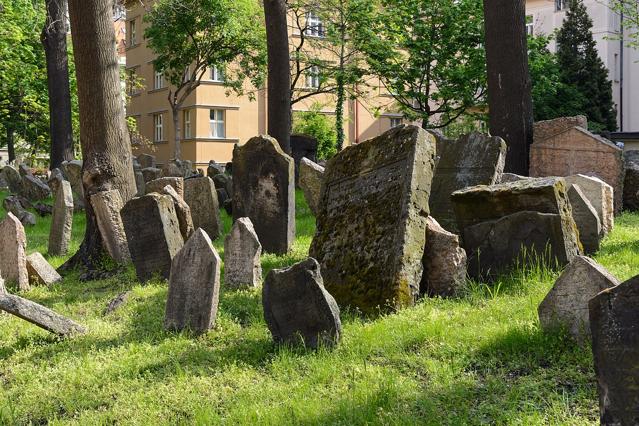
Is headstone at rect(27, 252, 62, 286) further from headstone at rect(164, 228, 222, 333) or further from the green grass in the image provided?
headstone at rect(164, 228, 222, 333)

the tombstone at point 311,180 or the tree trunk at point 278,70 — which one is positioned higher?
the tree trunk at point 278,70

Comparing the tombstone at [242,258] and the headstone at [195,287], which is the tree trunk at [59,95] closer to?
the tombstone at [242,258]

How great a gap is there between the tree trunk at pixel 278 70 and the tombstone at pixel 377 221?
308 inches

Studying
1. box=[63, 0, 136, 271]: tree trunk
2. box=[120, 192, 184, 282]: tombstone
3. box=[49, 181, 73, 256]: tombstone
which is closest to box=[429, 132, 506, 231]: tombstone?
box=[120, 192, 184, 282]: tombstone

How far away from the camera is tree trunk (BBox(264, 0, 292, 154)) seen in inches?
609

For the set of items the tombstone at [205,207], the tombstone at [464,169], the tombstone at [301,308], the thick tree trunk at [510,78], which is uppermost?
the thick tree trunk at [510,78]

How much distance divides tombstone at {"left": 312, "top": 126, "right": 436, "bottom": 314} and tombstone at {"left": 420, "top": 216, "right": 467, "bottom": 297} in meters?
0.21

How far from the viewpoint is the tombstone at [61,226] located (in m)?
11.0

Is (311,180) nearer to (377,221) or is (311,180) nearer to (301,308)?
(377,221)

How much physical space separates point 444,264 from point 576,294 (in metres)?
1.80

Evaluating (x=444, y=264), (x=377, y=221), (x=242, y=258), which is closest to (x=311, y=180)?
(x=242, y=258)

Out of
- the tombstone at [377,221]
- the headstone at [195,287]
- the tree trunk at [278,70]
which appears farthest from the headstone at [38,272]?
the tree trunk at [278,70]

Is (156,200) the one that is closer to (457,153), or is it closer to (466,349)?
(457,153)

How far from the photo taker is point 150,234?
28.7 feet
